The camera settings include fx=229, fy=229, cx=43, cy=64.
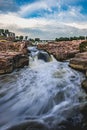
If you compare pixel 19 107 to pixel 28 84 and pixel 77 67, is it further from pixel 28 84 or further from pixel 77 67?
pixel 77 67

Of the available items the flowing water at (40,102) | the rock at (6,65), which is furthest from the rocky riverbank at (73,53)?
the rock at (6,65)

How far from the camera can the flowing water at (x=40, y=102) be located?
1414cm

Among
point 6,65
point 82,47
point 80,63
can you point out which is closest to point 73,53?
point 82,47

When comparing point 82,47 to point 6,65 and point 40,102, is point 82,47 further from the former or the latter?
point 40,102

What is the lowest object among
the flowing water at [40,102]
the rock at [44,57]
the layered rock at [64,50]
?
the flowing water at [40,102]

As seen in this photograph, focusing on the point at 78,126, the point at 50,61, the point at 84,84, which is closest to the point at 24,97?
the point at 84,84

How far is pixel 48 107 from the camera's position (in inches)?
715

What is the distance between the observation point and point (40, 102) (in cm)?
1955

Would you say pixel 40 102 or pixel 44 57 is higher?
pixel 44 57

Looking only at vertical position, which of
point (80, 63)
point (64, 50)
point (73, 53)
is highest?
point (64, 50)

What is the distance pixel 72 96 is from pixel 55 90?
260cm

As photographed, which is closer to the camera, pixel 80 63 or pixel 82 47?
pixel 80 63

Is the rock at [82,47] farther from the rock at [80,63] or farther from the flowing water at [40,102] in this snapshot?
the flowing water at [40,102]

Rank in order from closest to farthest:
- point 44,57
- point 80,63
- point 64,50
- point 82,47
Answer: point 80,63 → point 44,57 → point 64,50 → point 82,47
